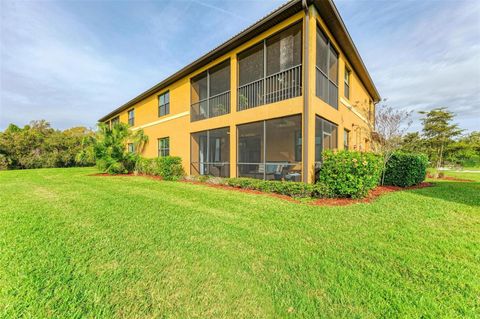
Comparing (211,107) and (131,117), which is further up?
(131,117)

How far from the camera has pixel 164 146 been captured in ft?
50.8

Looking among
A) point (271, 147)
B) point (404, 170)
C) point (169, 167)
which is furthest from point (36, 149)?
point (404, 170)

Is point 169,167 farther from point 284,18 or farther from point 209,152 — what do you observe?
point 284,18

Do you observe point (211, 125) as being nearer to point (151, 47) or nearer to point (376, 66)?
point (151, 47)

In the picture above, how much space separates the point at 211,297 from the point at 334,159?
5751 mm

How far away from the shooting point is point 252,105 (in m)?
9.24

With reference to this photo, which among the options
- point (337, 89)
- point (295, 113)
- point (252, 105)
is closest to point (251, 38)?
point (252, 105)

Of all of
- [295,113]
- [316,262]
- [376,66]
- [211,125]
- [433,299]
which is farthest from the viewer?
[376,66]

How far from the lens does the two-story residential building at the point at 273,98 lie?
23.7 ft

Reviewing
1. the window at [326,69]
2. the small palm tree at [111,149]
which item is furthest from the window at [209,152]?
the small palm tree at [111,149]

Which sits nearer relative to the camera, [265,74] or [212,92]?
[265,74]

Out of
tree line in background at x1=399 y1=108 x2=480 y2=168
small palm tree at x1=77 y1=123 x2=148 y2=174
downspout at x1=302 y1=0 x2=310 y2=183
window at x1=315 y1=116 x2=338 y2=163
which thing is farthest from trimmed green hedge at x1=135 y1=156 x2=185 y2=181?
tree line in background at x1=399 y1=108 x2=480 y2=168

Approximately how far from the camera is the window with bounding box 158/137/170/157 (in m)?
15.0

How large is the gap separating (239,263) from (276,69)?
32.9 feet
